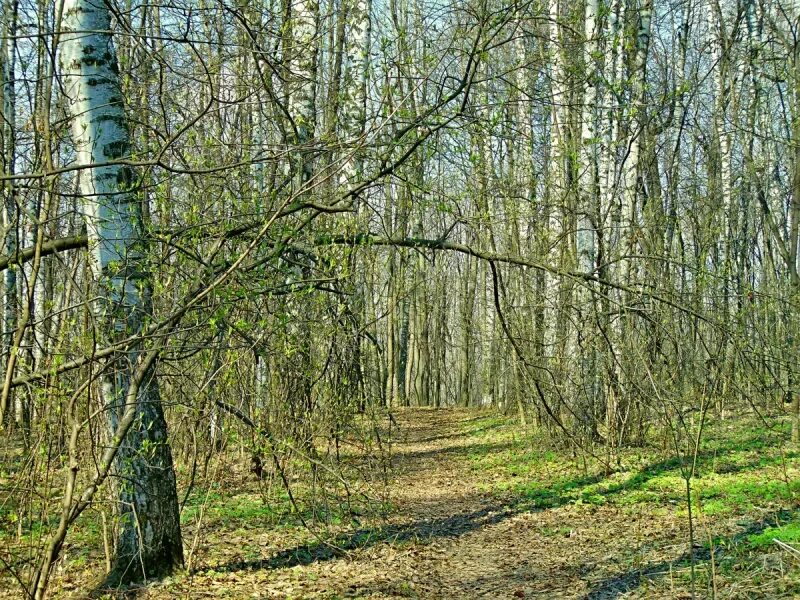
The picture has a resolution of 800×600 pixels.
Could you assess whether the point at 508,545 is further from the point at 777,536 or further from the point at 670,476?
the point at 670,476

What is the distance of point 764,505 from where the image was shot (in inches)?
259

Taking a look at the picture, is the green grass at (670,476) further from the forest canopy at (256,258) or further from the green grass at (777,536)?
the green grass at (777,536)

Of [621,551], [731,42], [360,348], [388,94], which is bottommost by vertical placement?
[621,551]

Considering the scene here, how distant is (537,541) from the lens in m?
6.72

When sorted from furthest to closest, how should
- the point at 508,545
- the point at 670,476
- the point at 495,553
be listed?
the point at 670,476 → the point at 508,545 → the point at 495,553

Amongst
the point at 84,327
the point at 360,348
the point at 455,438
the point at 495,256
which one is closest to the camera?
the point at 84,327

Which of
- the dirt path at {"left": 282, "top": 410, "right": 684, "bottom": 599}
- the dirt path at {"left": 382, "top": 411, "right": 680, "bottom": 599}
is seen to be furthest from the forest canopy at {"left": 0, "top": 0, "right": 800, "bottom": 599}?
the dirt path at {"left": 382, "top": 411, "right": 680, "bottom": 599}

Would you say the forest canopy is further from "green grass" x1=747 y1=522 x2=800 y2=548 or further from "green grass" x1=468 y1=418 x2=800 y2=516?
"green grass" x1=747 y1=522 x2=800 y2=548

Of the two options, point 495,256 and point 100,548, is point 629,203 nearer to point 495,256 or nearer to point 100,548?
point 495,256

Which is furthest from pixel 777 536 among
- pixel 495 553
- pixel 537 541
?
pixel 495 553

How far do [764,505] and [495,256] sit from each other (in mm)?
3437

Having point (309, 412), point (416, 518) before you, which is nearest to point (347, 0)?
point (309, 412)

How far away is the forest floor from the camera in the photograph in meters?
5.18

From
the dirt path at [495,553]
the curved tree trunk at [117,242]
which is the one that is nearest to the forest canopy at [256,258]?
the curved tree trunk at [117,242]
